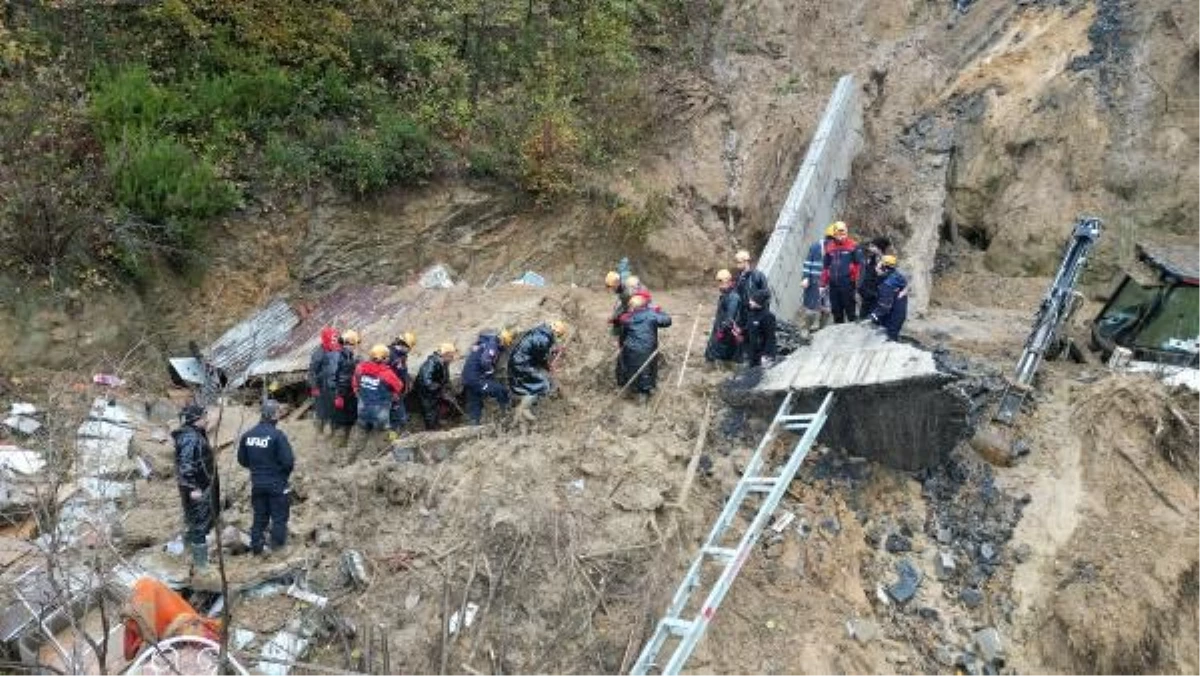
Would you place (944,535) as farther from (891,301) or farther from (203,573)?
(203,573)

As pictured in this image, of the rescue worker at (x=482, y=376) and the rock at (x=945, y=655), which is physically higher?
the rescue worker at (x=482, y=376)

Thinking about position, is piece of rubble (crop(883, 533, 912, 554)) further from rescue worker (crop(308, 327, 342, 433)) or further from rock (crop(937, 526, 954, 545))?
Result: rescue worker (crop(308, 327, 342, 433))

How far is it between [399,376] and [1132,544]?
285 inches

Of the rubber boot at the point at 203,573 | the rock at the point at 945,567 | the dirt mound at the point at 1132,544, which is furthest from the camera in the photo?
the rock at the point at 945,567

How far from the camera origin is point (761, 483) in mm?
8352

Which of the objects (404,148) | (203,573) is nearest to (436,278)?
(404,148)

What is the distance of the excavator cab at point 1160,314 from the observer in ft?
34.4

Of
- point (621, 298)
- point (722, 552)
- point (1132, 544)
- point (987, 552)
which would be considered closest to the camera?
point (722, 552)

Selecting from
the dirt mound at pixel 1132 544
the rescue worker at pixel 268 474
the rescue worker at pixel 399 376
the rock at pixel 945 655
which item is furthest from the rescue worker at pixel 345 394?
the dirt mound at pixel 1132 544

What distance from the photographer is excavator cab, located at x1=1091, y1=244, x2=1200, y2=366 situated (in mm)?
10477

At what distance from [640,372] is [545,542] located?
253 centimetres

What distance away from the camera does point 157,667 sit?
6.43m

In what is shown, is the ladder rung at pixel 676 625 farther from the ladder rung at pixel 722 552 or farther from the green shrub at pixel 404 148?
the green shrub at pixel 404 148

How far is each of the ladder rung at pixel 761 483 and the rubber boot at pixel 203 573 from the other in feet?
14.5
